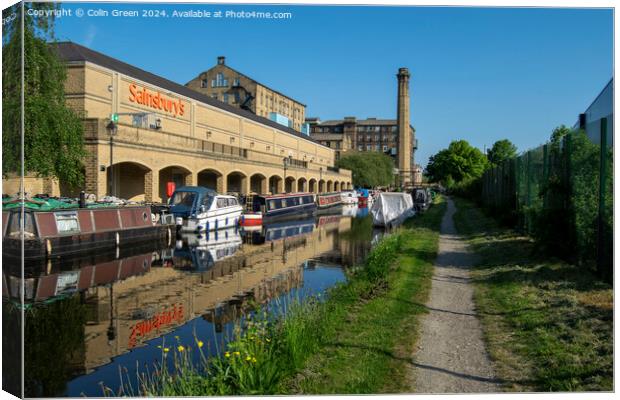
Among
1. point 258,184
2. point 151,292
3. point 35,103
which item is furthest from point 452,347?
point 258,184

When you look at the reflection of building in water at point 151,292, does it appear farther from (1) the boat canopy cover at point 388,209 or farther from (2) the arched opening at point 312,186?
(2) the arched opening at point 312,186

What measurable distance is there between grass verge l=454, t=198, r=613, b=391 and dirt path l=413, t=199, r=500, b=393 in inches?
5.5

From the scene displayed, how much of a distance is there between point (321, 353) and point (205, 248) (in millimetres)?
13453

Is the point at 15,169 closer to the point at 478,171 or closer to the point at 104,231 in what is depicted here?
the point at 104,231

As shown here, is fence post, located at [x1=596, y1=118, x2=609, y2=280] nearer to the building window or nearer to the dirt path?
the dirt path

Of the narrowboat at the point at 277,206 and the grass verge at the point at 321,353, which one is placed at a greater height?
the narrowboat at the point at 277,206

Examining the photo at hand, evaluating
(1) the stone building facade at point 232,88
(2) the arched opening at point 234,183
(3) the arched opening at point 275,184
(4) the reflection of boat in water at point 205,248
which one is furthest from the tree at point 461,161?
(4) the reflection of boat in water at point 205,248

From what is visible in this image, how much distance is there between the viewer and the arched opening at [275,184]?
150ft

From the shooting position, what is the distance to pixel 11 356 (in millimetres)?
3707

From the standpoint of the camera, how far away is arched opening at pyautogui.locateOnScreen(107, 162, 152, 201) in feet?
87.5

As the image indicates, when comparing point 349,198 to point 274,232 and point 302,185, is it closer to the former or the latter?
point 302,185

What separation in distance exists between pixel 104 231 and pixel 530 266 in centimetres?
1229

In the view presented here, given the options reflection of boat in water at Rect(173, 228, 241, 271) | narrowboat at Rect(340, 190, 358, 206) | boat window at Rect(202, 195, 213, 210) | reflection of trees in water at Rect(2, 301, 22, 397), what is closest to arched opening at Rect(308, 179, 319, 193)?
narrowboat at Rect(340, 190, 358, 206)

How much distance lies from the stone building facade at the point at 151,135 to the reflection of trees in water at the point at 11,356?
13745 millimetres
